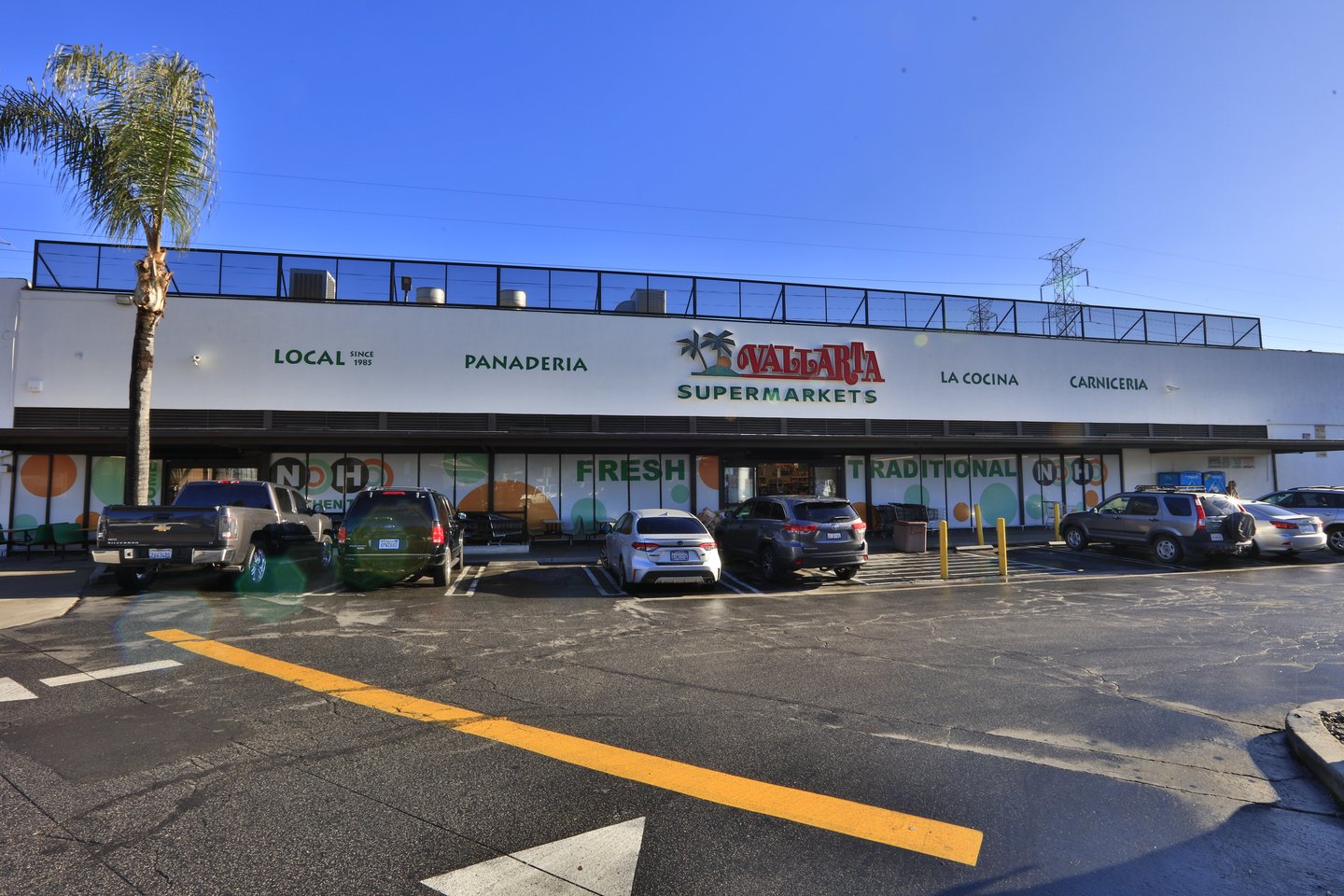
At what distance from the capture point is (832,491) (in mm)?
23672

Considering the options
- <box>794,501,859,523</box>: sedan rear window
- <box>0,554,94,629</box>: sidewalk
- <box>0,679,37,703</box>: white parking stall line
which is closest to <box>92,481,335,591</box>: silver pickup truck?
<box>0,554,94,629</box>: sidewalk

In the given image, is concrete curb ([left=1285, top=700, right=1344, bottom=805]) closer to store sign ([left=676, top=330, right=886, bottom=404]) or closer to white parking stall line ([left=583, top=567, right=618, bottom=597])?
white parking stall line ([left=583, top=567, right=618, bottom=597])

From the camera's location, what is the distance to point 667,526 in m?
12.8

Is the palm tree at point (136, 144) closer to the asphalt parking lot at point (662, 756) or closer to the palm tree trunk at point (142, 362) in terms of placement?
the palm tree trunk at point (142, 362)

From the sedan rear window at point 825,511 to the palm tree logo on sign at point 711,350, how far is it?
8.82 meters

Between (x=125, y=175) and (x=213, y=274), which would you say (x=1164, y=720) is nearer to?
(x=125, y=175)

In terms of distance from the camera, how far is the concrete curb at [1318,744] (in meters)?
4.34

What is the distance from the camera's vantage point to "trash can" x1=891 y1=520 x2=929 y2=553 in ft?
62.7

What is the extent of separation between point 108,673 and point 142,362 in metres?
9.64

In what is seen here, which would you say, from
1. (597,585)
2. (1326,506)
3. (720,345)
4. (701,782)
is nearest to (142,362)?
(597,585)

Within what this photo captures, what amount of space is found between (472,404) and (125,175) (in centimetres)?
920

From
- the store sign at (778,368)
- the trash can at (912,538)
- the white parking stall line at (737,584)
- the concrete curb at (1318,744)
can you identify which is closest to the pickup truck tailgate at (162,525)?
the white parking stall line at (737,584)

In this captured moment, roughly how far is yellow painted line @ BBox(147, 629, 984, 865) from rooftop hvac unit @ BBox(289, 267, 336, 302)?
16.5 m

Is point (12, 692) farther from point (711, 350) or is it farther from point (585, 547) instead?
point (711, 350)
